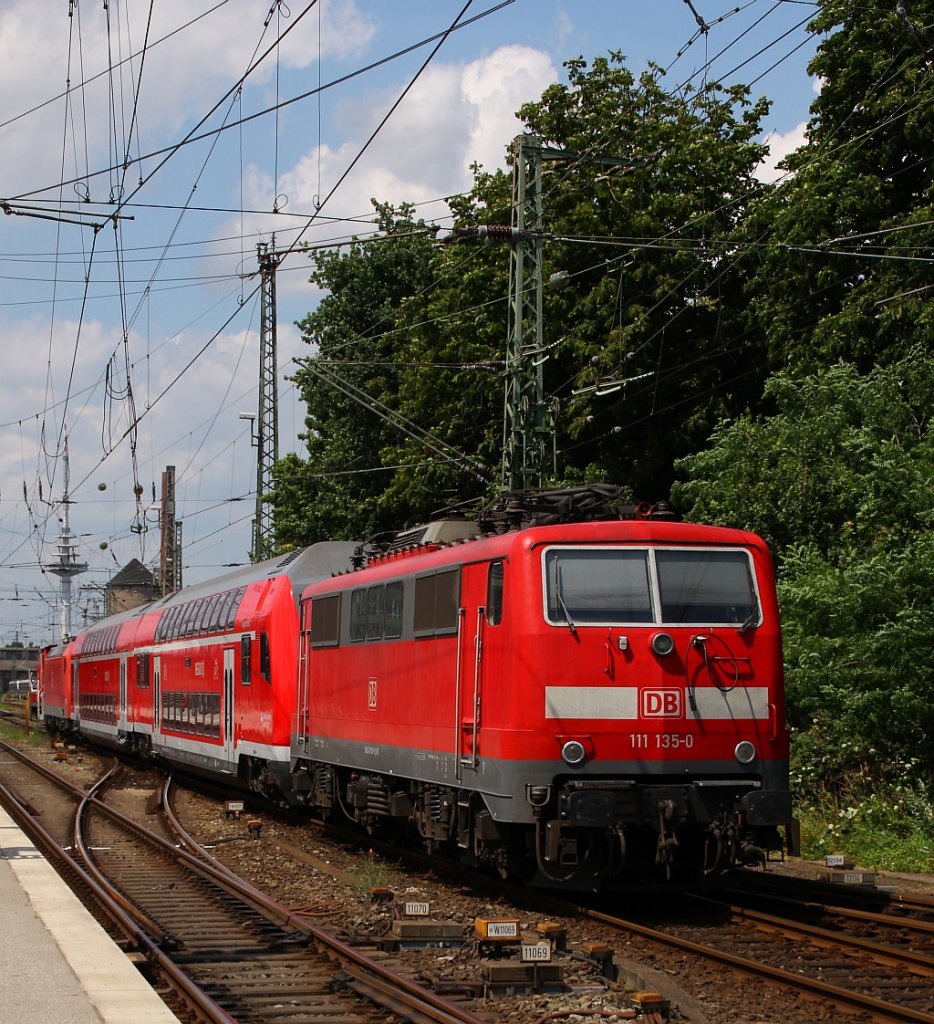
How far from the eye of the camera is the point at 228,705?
76.7 feet

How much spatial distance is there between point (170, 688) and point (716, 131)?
1736 cm

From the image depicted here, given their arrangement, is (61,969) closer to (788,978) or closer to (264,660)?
(788,978)

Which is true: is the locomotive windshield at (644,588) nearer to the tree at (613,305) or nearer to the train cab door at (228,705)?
the train cab door at (228,705)

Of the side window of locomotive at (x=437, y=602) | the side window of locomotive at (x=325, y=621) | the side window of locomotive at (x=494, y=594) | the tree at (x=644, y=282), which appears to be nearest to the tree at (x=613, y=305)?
the tree at (x=644, y=282)

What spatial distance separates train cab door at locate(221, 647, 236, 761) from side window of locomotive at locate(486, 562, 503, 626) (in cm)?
1109

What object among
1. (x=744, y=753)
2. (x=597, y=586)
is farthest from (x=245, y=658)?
(x=744, y=753)

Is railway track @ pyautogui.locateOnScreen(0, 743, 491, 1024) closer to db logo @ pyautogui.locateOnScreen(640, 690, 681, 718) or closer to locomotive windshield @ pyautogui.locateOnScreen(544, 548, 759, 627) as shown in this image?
db logo @ pyautogui.locateOnScreen(640, 690, 681, 718)

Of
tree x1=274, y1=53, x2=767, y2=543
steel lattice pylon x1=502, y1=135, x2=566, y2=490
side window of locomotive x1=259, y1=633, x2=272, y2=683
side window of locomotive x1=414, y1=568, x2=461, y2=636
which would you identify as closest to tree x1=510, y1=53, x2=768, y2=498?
tree x1=274, y1=53, x2=767, y2=543

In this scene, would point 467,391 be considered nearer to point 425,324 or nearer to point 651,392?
point 425,324

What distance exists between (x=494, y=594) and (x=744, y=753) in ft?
8.04

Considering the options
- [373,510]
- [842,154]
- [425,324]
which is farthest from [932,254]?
[373,510]

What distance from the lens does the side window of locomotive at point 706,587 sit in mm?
12172

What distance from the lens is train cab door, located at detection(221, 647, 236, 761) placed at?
23.1m

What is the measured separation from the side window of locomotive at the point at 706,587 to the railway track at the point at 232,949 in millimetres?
3878
